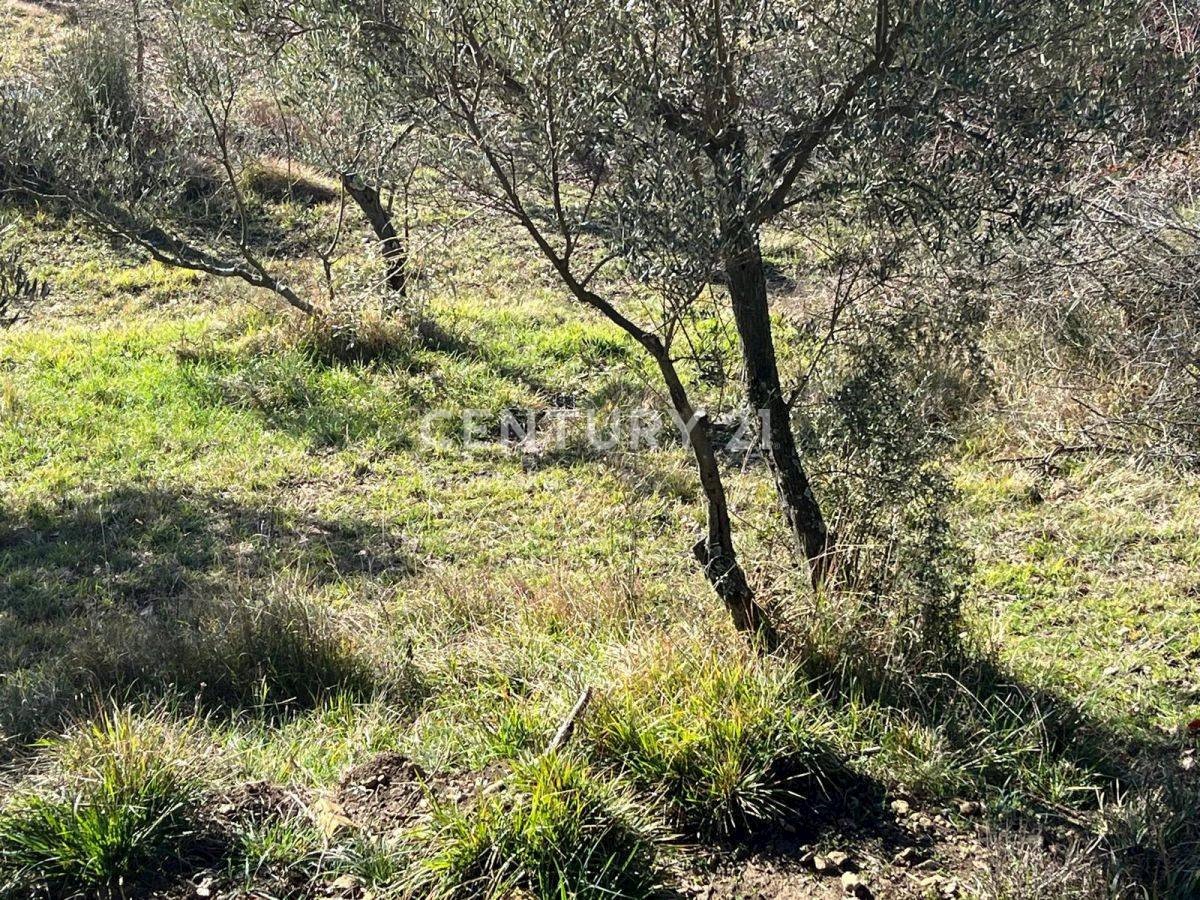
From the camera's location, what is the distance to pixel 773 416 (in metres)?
5.42

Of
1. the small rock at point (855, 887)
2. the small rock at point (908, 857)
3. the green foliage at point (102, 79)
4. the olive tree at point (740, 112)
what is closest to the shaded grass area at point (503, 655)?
the small rock at point (908, 857)

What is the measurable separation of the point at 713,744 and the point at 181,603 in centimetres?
353

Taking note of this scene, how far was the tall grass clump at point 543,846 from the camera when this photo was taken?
348cm

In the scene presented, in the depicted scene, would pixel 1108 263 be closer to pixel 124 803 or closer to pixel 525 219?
pixel 525 219

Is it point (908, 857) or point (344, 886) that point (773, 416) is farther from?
point (344, 886)

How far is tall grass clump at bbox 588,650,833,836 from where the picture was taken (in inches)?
156

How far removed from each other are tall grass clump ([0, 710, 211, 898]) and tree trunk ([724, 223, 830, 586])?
2935 mm

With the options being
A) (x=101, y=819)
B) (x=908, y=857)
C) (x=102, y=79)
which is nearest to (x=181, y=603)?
(x=101, y=819)

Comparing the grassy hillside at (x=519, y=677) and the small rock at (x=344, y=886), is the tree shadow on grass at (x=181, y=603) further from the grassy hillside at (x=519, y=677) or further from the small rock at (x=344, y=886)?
the small rock at (x=344, y=886)

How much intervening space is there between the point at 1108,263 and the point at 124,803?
6129mm

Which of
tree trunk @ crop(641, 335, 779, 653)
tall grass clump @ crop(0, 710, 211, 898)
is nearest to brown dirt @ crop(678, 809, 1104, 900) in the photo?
tree trunk @ crop(641, 335, 779, 653)

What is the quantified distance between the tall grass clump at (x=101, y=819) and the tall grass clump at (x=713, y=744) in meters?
1.49

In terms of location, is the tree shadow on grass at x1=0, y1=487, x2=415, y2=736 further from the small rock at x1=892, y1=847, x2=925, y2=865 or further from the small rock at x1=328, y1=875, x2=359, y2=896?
the small rock at x1=892, y1=847, x2=925, y2=865

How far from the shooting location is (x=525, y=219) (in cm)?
414
